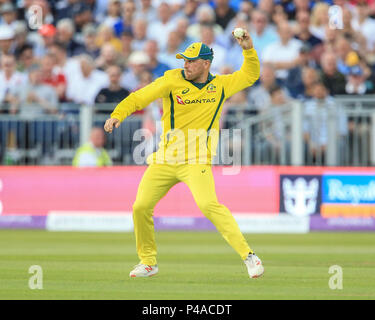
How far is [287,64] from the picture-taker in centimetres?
2039

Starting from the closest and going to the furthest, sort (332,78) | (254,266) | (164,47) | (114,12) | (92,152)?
(254,266), (92,152), (332,78), (164,47), (114,12)

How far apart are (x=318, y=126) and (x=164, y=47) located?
14.4 ft

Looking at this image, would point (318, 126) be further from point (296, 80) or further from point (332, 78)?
point (296, 80)

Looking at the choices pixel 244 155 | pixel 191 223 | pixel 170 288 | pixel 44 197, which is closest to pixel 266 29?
pixel 244 155

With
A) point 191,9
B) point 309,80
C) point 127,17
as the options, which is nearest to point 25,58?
point 127,17

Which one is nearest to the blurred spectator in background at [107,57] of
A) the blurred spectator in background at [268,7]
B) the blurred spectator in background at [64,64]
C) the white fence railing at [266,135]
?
the blurred spectator in background at [64,64]

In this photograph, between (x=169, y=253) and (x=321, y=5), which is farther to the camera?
(x=321, y=5)

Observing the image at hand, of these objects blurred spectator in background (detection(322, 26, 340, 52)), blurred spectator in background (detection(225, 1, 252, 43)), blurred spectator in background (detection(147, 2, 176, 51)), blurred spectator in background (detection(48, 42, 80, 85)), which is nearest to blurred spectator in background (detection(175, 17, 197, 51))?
blurred spectator in background (detection(147, 2, 176, 51))

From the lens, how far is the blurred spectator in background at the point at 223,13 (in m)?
21.6

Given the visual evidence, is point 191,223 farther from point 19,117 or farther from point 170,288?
point 170,288

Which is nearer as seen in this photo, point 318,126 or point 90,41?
point 318,126

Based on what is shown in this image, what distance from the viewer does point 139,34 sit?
21.5m
